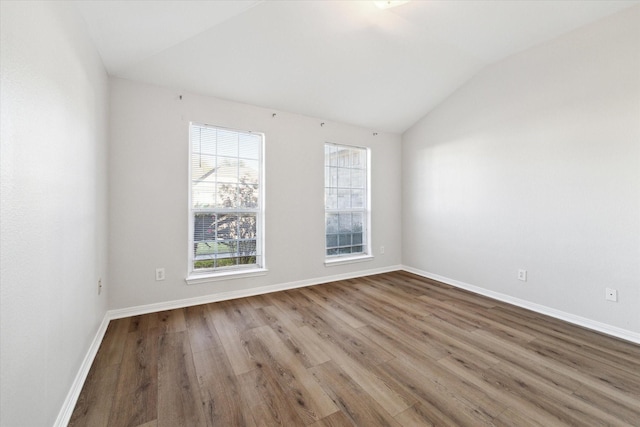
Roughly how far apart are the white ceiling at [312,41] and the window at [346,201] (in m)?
0.90

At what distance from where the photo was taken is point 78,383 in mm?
1596

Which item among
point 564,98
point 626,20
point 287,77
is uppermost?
point 626,20

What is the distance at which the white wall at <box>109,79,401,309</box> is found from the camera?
2611 mm

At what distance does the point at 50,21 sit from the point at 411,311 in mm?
3376

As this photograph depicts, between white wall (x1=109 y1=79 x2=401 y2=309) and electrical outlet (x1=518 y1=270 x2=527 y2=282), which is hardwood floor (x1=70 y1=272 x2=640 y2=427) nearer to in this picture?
electrical outlet (x1=518 y1=270 x2=527 y2=282)

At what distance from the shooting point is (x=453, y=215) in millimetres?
3744

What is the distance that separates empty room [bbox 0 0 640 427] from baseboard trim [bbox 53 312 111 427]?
0.02m

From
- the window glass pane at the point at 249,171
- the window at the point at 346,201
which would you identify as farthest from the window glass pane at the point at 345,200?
the window glass pane at the point at 249,171

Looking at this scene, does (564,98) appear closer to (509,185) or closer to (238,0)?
(509,185)

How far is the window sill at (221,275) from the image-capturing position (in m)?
2.93

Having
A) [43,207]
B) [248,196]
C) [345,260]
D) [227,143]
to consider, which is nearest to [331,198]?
[345,260]

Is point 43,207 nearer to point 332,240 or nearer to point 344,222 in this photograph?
point 332,240

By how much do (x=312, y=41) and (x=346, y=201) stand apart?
7.29ft

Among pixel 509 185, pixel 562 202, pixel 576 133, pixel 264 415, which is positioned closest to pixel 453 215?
pixel 509 185
